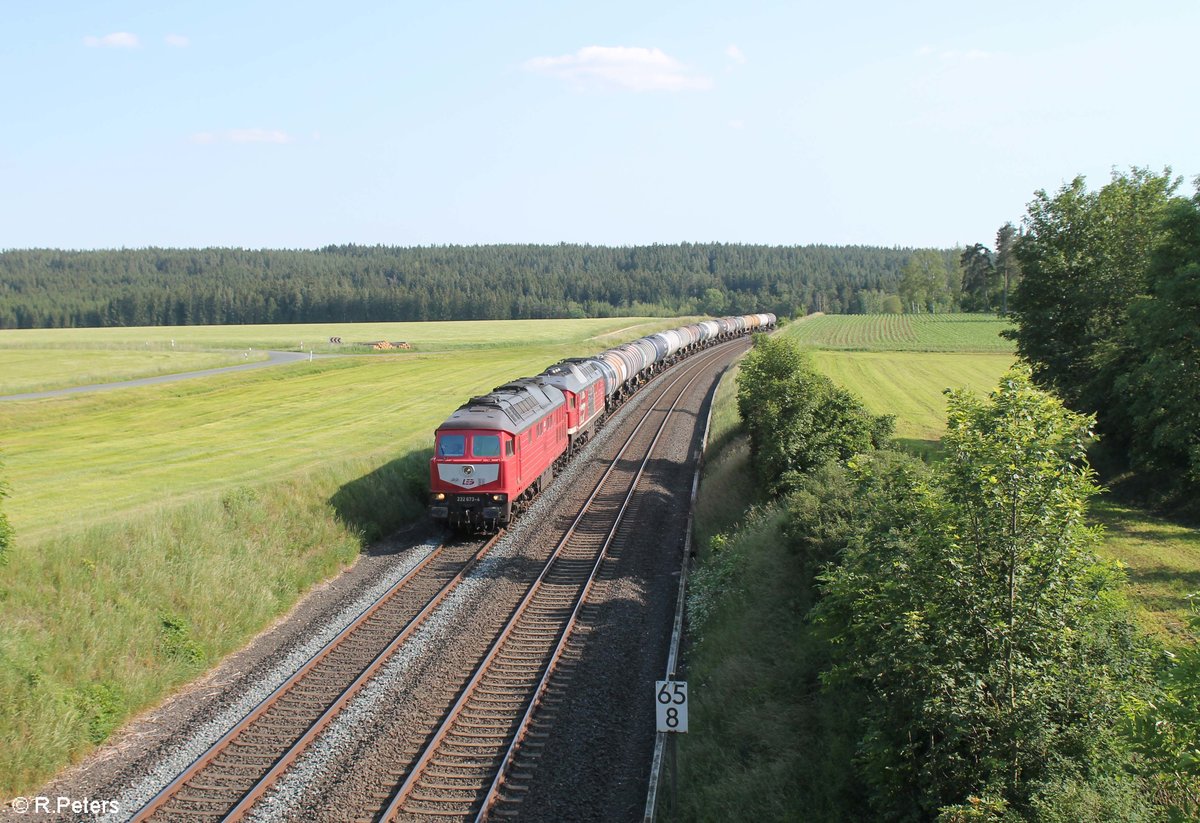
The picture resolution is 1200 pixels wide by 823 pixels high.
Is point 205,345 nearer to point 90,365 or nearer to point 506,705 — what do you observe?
point 90,365

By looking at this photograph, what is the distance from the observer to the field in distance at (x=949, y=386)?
671 inches

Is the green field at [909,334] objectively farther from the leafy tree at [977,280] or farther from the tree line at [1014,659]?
the tree line at [1014,659]

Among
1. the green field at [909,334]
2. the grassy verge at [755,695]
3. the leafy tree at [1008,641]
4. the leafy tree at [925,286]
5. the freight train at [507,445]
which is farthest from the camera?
the leafy tree at [925,286]

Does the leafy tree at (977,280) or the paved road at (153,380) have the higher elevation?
the leafy tree at (977,280)

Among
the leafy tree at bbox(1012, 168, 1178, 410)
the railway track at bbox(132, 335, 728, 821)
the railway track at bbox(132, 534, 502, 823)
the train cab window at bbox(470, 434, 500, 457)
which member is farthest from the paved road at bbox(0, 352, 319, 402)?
the leafy tree at bbox(1012, 168, 1178, 410)

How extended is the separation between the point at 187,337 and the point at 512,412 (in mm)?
91856

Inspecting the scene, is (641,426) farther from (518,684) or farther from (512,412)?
(518,684)

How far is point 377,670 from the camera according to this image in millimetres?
15461

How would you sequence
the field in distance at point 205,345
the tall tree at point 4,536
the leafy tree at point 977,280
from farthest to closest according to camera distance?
the leafy tree at point 977,280, the field in distance at point 205,345, the tall tree at point 4,536

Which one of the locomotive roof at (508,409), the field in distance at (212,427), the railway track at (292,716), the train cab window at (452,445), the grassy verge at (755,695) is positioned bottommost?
the railway track at (292,716)

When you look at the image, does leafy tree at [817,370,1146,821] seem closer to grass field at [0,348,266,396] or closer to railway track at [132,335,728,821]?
railway track at [132,335,728,821]

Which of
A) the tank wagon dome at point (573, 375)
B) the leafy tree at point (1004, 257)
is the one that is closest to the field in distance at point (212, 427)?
the tank wagon dome at point (573, 375)

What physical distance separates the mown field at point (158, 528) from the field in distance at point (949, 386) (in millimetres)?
15314

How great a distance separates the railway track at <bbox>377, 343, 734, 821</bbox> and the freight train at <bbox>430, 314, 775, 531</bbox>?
234 centimetres
